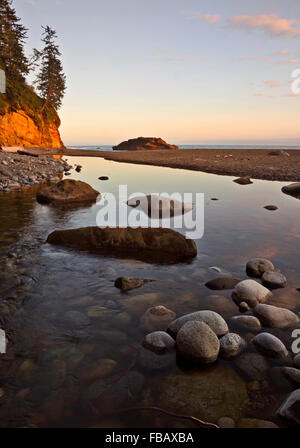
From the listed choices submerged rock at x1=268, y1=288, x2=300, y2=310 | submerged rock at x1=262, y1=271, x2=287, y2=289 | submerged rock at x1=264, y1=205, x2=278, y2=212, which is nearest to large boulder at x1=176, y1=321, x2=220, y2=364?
submerged rock at x1=268, y1=288, x2=300, y2=310

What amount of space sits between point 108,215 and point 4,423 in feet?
26.4

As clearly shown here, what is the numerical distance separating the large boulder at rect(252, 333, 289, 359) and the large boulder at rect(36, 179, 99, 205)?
10032 mm

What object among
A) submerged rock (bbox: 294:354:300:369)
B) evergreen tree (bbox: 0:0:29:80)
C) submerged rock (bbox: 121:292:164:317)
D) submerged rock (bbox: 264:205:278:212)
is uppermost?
evergreen tree (bbox: 0:0:29:80)

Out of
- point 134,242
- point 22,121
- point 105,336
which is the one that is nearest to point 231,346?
point 105,336

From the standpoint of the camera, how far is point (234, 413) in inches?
103

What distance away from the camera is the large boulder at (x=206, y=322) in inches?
143

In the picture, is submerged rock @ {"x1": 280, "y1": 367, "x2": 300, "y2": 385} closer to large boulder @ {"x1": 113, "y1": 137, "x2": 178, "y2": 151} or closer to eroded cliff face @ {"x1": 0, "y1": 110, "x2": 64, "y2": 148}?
eroded cliff face @ {"x1": 0, "y1": 110, "x2": 64, "y2": 148}

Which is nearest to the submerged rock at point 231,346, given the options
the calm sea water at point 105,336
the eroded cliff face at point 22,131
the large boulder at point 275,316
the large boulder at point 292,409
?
the calm sea water at point 105,336

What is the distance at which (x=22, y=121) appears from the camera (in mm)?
42344

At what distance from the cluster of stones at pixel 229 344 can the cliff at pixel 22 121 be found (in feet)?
126

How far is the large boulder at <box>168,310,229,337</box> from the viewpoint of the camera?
363 centimetres
